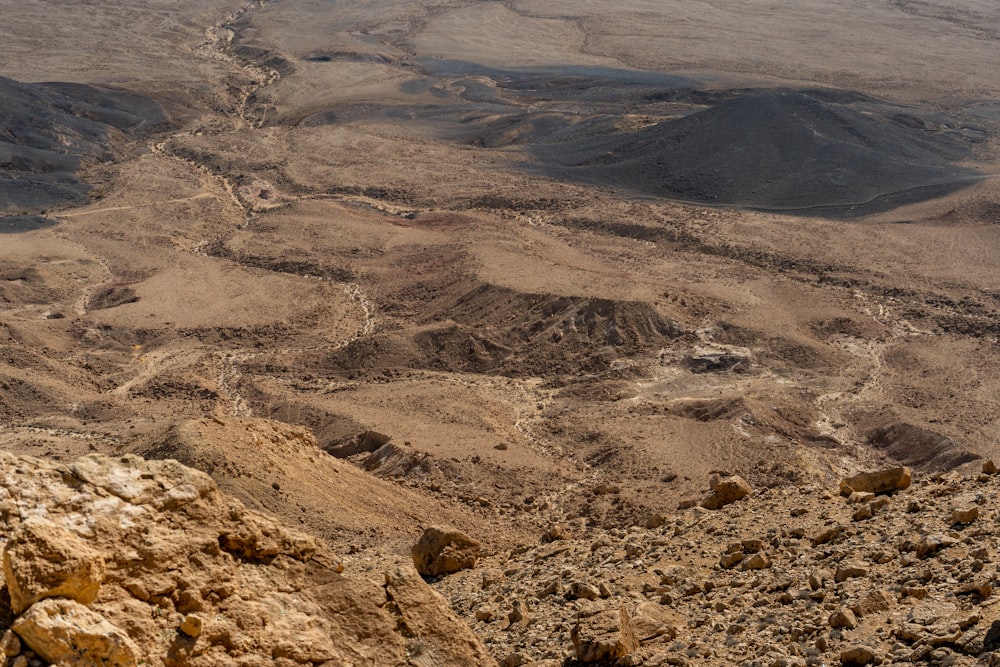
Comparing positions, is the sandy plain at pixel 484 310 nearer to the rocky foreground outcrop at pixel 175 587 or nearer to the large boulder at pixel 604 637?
the large boulder at pixel 604 637

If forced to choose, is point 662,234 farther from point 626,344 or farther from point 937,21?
point 937,21

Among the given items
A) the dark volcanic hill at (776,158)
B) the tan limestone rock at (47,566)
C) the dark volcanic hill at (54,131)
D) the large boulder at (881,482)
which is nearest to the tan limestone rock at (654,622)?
the large boulder at (881,482)

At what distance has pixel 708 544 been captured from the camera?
11789 millimetres

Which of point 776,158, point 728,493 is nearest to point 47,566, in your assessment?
point 728,493

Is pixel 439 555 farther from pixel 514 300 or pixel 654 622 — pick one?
pixel 514 300

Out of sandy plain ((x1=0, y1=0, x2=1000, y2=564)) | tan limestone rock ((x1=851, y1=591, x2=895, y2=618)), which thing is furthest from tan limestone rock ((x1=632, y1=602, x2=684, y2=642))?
sandy plain ((x1=0, y1=0, x2=1000, y2=564))

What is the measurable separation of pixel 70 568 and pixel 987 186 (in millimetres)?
42911

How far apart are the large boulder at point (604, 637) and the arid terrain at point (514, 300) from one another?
A: 0.34 m

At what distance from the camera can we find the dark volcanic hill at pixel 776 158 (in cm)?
4403

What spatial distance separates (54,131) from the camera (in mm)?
50938

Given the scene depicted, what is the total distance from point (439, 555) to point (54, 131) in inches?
1753

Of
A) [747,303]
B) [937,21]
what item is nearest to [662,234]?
[747,303]

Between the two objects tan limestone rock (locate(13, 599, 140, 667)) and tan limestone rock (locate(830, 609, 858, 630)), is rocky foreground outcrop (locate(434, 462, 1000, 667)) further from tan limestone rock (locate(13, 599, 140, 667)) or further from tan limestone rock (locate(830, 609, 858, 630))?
tan limestone rock (locate(13, 599, 140, 667))

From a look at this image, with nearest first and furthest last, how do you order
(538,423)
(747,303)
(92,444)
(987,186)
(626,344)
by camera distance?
(92,444), (538,423), (626,344), (747,303), (987,186)
